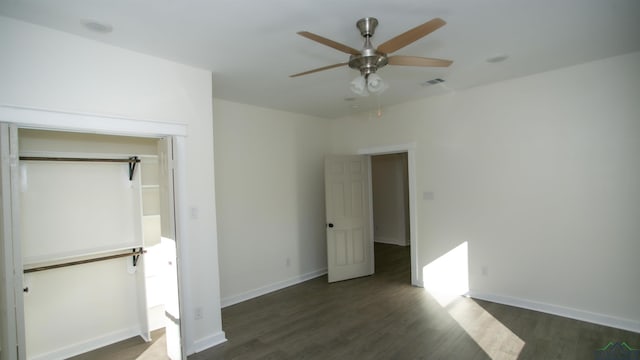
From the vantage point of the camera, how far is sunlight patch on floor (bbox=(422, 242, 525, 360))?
2.91m

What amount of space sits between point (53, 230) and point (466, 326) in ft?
14.2

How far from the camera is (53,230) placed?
2.96 metres

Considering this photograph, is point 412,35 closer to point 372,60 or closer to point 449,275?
point 372,60

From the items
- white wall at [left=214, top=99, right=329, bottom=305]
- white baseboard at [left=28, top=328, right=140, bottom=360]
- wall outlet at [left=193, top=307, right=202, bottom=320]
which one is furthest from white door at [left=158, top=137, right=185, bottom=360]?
white wall at [left=214, top=99, right=329, bottom=305]

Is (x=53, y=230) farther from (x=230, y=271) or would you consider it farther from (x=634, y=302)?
(x=634, y=302)

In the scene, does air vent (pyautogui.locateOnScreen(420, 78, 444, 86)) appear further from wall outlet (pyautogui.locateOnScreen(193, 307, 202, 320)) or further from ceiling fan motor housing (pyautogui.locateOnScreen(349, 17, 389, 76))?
wall outlet (pyautogui.locateOnScreen(193, 307, 202, 320))

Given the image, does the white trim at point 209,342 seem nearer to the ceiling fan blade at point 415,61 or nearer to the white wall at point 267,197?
the white wall at point 267,197

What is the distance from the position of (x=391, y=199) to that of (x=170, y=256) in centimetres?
602

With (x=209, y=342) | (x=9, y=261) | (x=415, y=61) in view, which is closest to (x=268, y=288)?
(x=209, y=342)

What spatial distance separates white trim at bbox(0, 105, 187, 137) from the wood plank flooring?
217 cm

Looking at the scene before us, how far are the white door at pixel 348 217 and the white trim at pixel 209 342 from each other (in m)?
2.14

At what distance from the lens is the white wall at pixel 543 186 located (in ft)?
10.4

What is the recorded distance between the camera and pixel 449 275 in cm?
434

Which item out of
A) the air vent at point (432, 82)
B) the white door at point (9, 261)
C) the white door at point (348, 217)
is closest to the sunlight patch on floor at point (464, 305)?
the white door at point (348, 217)
